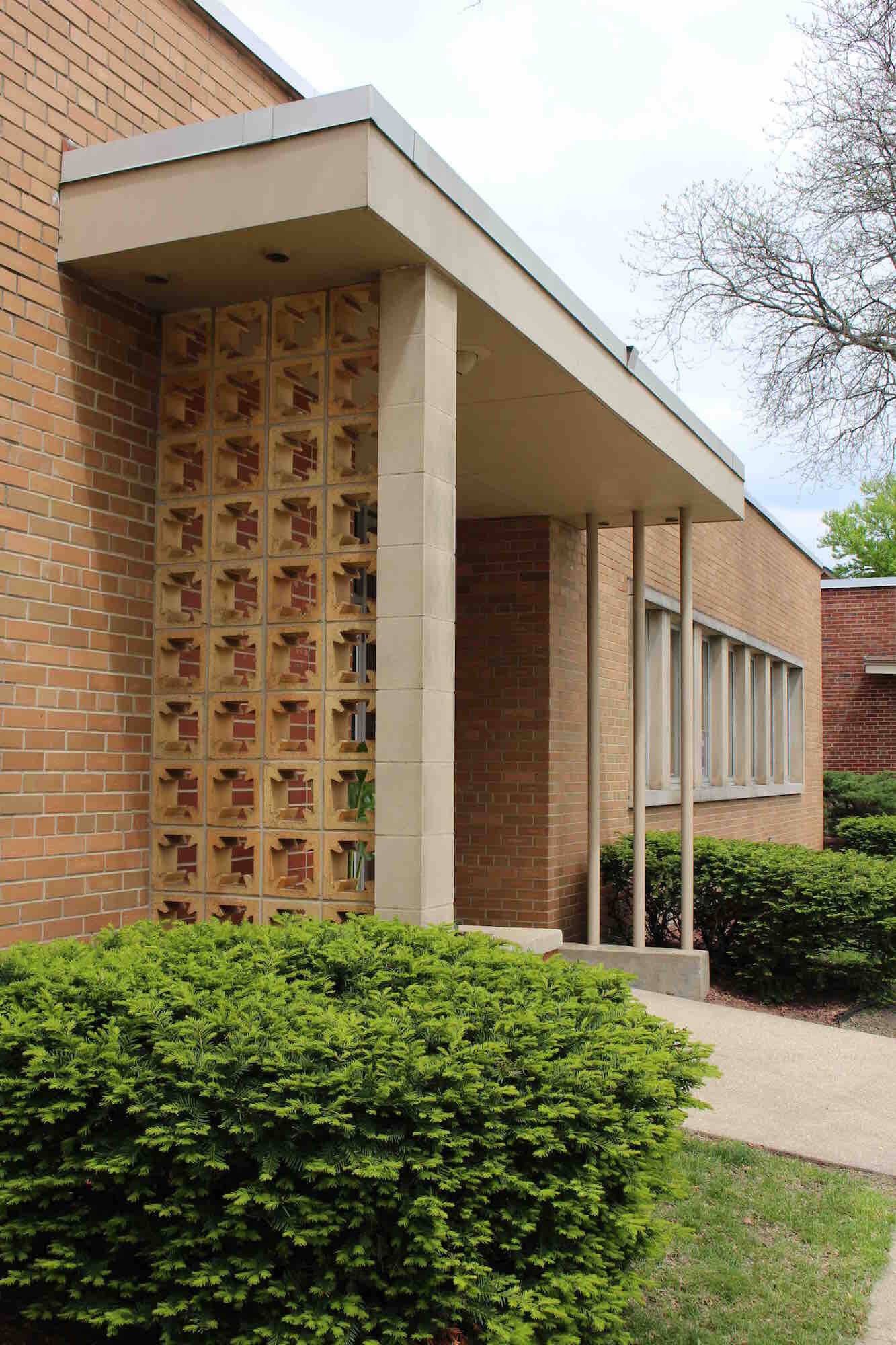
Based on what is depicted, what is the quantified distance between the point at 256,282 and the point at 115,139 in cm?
88

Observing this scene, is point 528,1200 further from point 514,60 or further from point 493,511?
point 493,511

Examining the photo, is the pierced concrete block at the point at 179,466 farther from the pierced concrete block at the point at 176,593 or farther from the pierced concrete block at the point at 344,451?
the pierced concrete block at the point at 344,451

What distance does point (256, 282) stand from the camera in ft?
17.1

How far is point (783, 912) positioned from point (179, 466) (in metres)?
6.13

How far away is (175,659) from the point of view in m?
5.45

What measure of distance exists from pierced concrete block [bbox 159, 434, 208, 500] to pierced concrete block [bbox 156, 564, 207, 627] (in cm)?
32

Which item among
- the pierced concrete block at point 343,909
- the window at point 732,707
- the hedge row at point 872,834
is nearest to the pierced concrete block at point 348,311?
the pierced concrete block at point 343,909

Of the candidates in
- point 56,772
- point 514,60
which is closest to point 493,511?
point 514,60

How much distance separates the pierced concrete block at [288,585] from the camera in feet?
17.0

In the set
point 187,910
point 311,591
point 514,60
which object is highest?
point 514,60

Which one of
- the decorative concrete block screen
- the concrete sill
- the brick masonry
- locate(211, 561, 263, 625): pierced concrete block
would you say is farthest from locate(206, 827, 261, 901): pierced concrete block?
the concrete sill

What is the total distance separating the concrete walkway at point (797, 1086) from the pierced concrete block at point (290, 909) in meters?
2.46

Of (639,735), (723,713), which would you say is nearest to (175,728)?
(639,735)

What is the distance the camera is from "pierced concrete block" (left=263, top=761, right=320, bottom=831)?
16.6ft
